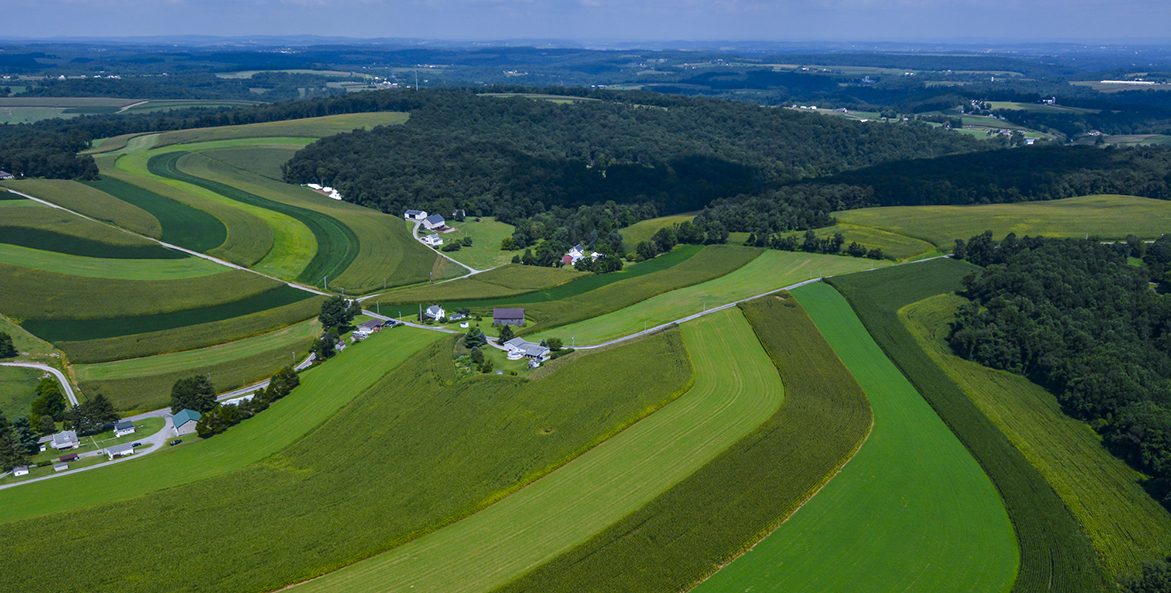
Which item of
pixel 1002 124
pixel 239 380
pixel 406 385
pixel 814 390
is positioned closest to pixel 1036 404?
pixel 814 390

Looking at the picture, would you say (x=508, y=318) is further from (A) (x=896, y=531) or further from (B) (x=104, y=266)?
(B) (x=104, y=266)

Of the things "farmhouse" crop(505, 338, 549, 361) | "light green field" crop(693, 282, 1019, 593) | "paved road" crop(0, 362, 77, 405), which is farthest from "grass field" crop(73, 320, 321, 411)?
"light green field" crop(693, 282, 1019, 593)

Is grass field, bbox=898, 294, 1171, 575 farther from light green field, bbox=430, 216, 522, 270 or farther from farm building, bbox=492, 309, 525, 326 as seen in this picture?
light green field, bbox=430, 216, 522, 270

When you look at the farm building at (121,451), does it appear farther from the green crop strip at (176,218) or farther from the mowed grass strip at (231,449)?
the green crop strip at (176,218)

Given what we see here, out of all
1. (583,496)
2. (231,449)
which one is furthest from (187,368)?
(583,496)

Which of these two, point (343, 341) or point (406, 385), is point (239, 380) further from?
point (406, 385)

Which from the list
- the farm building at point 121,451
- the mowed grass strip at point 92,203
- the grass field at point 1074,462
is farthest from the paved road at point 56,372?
the grass field at point 1074,462
